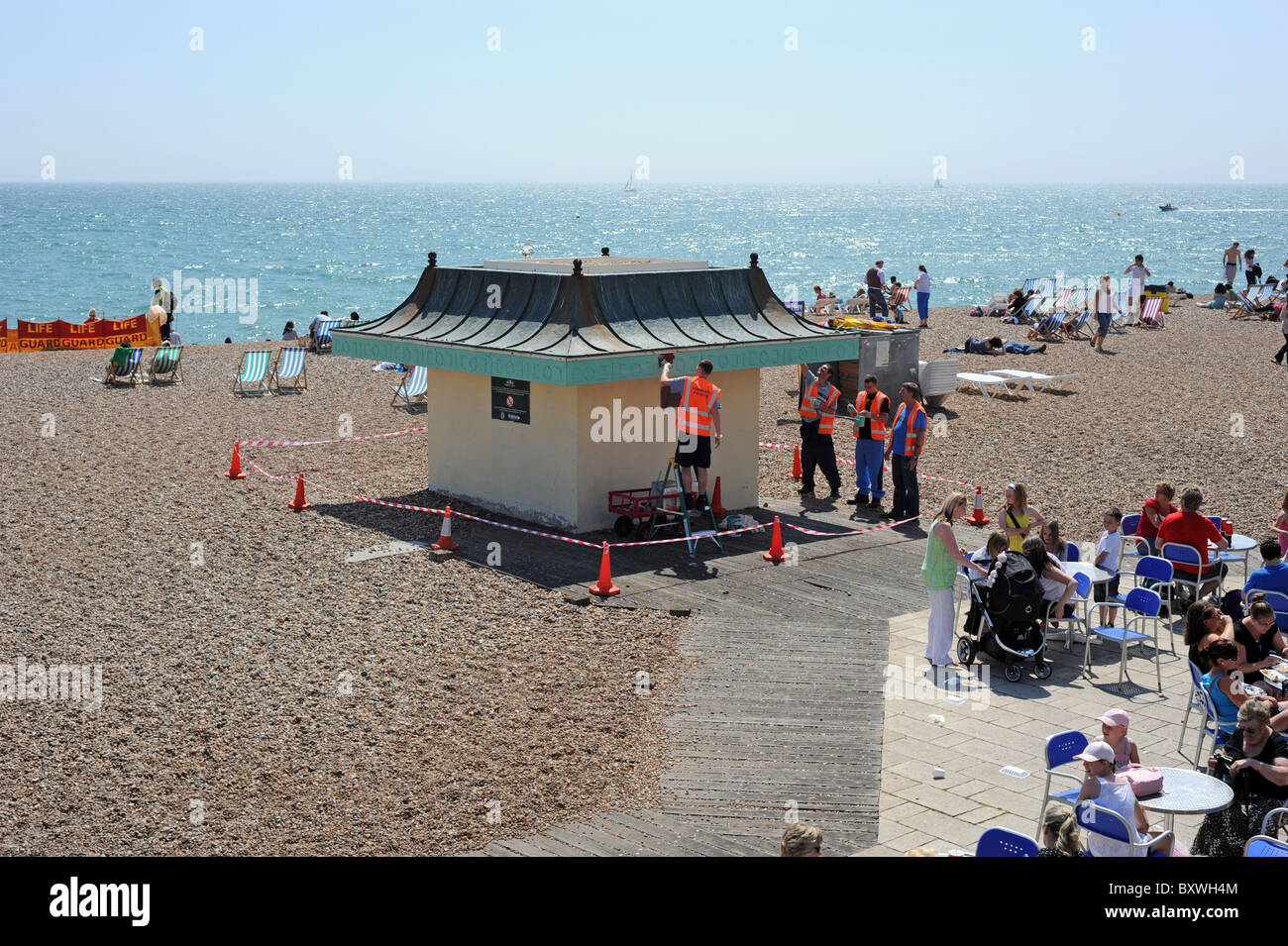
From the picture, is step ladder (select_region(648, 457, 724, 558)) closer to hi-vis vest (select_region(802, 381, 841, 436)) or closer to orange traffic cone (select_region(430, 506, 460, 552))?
hi-vis vest (select_region(802, 381, 841, 436))

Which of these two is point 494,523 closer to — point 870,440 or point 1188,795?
point 870,440

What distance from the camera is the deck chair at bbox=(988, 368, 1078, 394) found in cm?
2295

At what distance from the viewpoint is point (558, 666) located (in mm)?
A: 9859

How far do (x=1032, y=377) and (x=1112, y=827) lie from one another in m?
17.8

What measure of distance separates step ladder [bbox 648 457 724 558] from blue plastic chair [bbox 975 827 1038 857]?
747 centimetres

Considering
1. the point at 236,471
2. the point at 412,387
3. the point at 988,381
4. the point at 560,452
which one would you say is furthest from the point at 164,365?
the point at 988,381

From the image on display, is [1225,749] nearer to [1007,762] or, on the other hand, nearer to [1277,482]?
[1007,762]

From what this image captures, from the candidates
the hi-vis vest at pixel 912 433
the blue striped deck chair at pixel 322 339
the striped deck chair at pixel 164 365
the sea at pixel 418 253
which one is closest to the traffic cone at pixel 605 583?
the hi-vis vest at pixel 912 433

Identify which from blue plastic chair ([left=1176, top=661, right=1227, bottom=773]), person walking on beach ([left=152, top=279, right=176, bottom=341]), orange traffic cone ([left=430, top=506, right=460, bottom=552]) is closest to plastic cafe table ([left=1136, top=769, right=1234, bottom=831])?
blue plastic chair ([left=1176, top=661, right=1227, bottom=773])

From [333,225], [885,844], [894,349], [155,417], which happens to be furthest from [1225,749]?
[333,225]

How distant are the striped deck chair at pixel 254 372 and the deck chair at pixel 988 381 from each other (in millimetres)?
12314

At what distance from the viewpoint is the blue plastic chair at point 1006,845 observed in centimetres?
550
